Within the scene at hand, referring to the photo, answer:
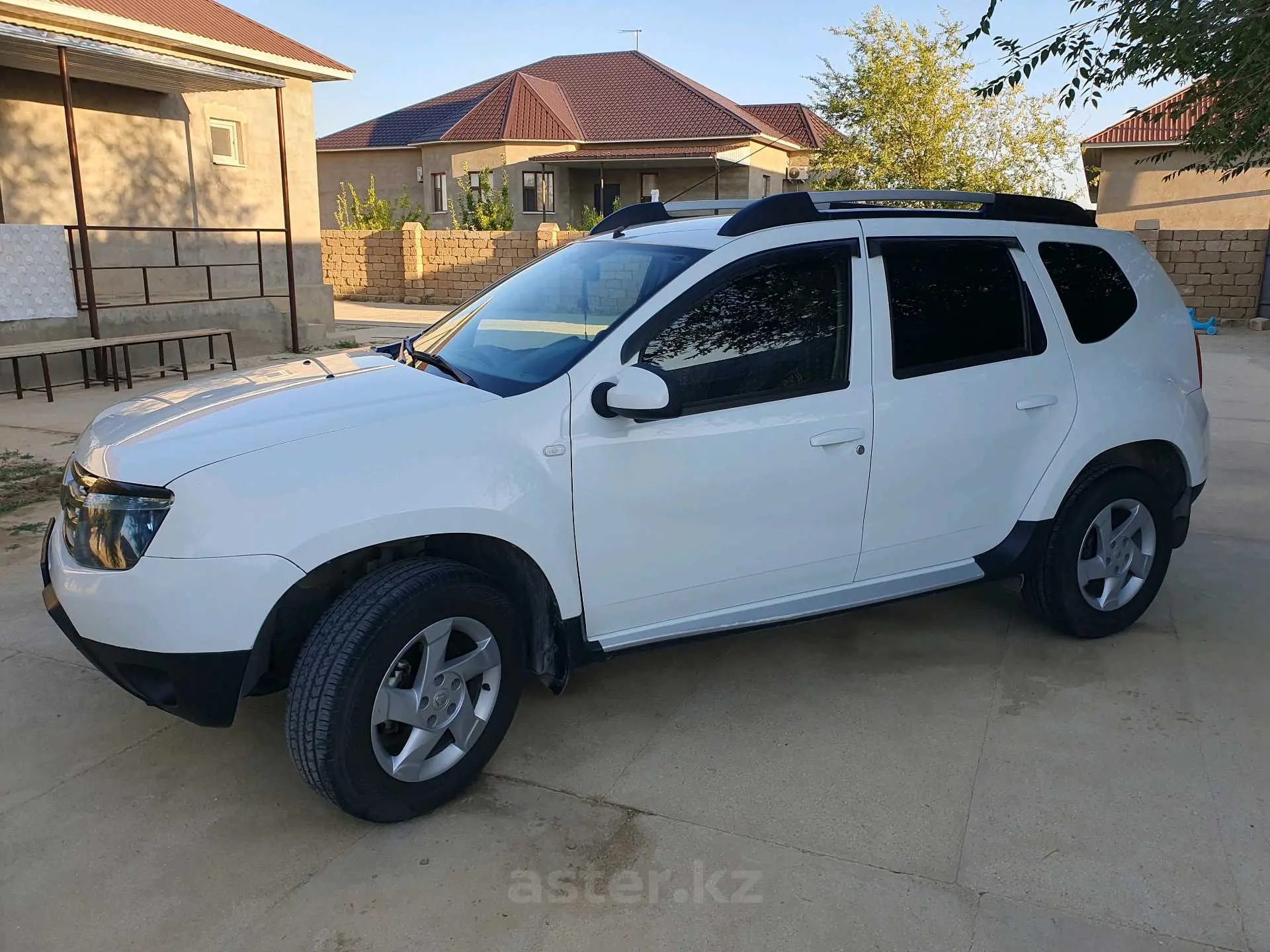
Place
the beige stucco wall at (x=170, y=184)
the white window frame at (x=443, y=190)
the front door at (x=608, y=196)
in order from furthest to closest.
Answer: the front door at (x=608, y=196), the white window frame at (x=443, y=190), the beige stucco wall at (x=170, y=184)

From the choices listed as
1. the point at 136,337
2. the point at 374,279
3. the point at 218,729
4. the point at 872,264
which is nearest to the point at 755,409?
the point at 872,264

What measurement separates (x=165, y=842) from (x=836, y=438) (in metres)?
2.53

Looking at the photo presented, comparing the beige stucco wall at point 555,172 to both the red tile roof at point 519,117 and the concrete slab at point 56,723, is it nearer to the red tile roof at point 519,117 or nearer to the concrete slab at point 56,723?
the red tile roof at point 519,117

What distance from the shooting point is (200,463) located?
285 centimetres

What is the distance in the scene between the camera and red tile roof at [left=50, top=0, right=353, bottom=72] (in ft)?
43.0

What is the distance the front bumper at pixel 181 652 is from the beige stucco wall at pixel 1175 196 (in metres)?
26.2

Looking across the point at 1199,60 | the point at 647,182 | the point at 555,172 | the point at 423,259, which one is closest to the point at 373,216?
the point at 423,259

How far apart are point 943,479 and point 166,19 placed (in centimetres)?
1394

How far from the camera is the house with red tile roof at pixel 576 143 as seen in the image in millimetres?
34625

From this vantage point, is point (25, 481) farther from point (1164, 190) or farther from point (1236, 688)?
point (1164, 190)

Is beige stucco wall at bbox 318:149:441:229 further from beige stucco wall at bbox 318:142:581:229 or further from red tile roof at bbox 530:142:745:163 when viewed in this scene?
red tile roof at bbox 530:142:745:163

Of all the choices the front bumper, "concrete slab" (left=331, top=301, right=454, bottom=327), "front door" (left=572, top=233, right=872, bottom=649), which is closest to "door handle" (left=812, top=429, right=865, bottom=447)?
"front door" (left=572, top=233, right=872, bottom=649)

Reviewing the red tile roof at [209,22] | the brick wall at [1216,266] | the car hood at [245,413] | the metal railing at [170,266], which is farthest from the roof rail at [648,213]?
the brick wall at [1216,266]

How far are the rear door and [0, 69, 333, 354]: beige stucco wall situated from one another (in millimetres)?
Answer: 11480
